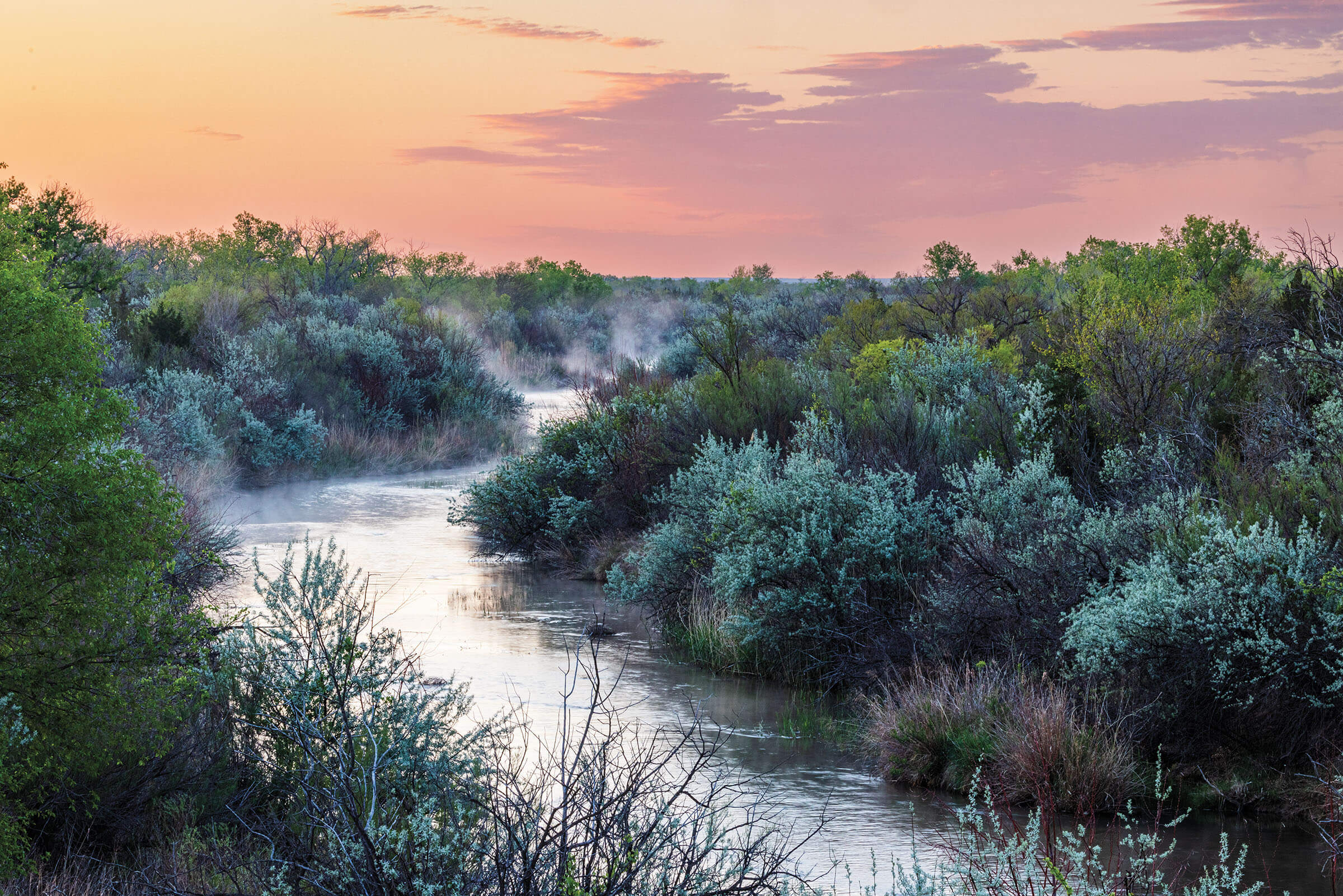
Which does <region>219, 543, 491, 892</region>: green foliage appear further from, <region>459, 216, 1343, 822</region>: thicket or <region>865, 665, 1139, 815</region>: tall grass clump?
<region>459, 216, 1343, 822</region>: thicket

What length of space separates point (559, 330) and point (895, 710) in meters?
48.8

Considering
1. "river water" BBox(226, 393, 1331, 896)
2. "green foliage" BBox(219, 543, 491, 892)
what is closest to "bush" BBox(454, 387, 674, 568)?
"river water" BBox(226, 393, 1331, 896)

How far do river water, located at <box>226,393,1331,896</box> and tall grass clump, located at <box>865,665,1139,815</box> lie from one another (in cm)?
27

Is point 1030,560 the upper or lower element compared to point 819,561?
upper

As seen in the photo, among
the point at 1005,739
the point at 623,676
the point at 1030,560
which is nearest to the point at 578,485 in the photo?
the point at 623,676

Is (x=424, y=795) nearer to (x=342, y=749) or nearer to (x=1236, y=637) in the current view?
(x=342, y=749)

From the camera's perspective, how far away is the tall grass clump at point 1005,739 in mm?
8148

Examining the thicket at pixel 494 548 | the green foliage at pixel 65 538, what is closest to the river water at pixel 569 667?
the thicket at pixel 494 548

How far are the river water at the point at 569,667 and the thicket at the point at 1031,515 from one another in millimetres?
636

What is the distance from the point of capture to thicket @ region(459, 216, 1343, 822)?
8.59 meters

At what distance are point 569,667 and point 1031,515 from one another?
4.09m

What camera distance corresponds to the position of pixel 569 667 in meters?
10.6

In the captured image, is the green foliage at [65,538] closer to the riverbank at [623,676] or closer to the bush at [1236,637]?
A: the riverbank at [623,676]

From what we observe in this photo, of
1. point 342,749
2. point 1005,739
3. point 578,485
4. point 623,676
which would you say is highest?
point 342,749
